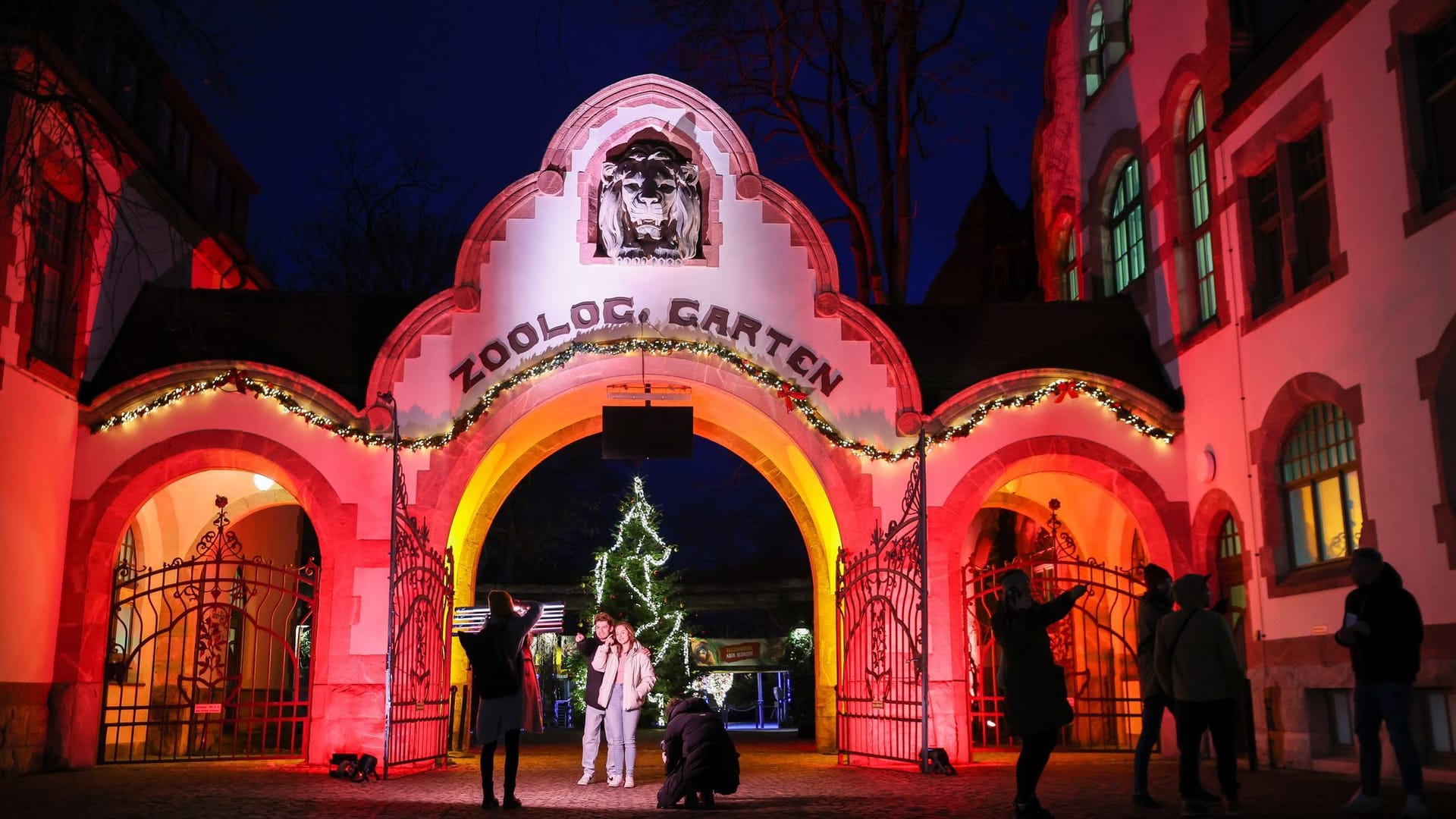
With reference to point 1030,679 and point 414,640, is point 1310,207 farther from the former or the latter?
point 414,640

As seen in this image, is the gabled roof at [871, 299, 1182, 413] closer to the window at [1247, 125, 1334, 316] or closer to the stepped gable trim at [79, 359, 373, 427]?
the window at [1247, 125, 1334, 316]

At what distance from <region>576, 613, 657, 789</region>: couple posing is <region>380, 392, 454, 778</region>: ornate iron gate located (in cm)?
211

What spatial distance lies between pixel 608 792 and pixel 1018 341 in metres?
7.92

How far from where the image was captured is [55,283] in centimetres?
1445

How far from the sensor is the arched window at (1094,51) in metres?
18.3

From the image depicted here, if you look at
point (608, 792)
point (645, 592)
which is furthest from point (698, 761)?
point (645, 592)

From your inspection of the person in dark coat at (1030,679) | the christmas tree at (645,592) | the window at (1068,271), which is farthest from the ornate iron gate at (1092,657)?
the christmas tree at (645,592)

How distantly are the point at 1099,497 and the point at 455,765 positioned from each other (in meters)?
9.35

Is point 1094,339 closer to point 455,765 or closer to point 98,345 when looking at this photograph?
point 455,765

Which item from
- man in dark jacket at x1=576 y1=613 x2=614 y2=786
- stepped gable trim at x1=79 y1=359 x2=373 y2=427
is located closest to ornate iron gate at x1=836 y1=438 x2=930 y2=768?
man in dark jacket at x1=576 y1=613 x2=614 y2=786

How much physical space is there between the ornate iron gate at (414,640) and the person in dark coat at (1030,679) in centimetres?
694

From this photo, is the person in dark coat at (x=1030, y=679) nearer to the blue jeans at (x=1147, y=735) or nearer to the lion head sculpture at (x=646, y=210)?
the blue jeans at (x=1147, y=735)

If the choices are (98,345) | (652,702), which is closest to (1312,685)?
(98,345)

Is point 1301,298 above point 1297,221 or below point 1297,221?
below
